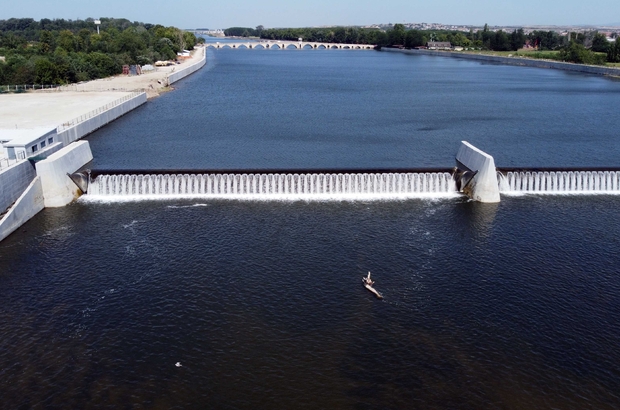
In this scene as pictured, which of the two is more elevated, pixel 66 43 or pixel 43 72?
pixel 66 43

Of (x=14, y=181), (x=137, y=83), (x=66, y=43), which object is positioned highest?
(x=66, y=43)

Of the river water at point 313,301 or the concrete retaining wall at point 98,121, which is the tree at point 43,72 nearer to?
the concrete retaining wall at point 98,121

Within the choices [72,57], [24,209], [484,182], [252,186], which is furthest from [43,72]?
[484,182]

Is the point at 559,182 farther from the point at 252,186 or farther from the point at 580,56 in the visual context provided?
the point at 580,56

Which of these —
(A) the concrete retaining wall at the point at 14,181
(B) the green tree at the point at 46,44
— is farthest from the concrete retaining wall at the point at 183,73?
(A) the concrete retaining wall at the point at 14,181

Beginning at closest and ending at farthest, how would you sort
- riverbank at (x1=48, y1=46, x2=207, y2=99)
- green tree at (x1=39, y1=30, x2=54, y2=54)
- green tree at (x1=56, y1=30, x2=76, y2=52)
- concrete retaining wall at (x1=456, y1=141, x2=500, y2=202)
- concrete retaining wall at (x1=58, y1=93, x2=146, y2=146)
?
1. concrete retaining wall at (x1=456, y1=141, x2=500, y2=202)
2. concrete retaining wall at (x1=58, y1=93, x2=146, y2=146)
3. riverbank at (x1=48, y1=46, x2=207, y2=99)
4. green tree at (x1=39, y1=30, x2=54, y2=54)
5. green tree at (x1=56, y1=30, x2=76, y2=52)

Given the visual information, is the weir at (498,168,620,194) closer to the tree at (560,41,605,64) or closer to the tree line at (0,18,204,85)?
the tree line at (0,18,204,85)

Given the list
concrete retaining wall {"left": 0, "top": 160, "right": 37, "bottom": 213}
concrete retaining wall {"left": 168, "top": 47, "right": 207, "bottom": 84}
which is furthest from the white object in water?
concrete retaining wall {"left": 168, "top": 47, "right": 207, "bottom": 84}
